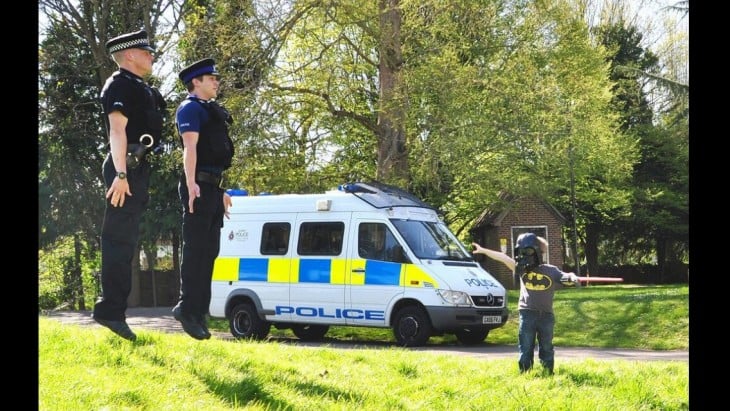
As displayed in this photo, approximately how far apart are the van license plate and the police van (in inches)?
0.6

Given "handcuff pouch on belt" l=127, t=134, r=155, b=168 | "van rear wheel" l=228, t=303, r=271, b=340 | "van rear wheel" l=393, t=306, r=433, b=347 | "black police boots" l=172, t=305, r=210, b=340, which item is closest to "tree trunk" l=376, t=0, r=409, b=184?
"van rear wheel" l=228, t=303, r=271, b=340

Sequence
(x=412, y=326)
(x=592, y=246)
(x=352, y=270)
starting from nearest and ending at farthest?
(x=412, y=326) → (x=352, y=270) → (x=592, y=246)

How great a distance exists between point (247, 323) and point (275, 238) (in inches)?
59.7

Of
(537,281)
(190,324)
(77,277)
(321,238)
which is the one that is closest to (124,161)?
(190,324)

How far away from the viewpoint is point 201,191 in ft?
18.7

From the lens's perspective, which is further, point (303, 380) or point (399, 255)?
point (399, 255)

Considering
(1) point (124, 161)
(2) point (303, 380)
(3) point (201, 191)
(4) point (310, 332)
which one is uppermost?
(1) point (124, 161)

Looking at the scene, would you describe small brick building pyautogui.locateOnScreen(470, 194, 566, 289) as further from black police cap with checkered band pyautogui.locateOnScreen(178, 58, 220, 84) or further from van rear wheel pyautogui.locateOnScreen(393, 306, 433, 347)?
black police cap with checkered band pyautogui.locateOnScreen(178, 58, 220, 84)

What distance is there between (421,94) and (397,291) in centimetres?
472

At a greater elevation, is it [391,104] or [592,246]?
[391,104]

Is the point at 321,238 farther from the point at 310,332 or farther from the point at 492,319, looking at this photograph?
the point at 492,319

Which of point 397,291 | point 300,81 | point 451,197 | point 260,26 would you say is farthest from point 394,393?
point 451,197

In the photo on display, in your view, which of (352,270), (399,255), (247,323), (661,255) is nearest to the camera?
(399,255)

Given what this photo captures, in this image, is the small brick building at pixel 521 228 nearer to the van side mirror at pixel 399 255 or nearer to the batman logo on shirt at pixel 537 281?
the van side mirror at pixel 399 255
